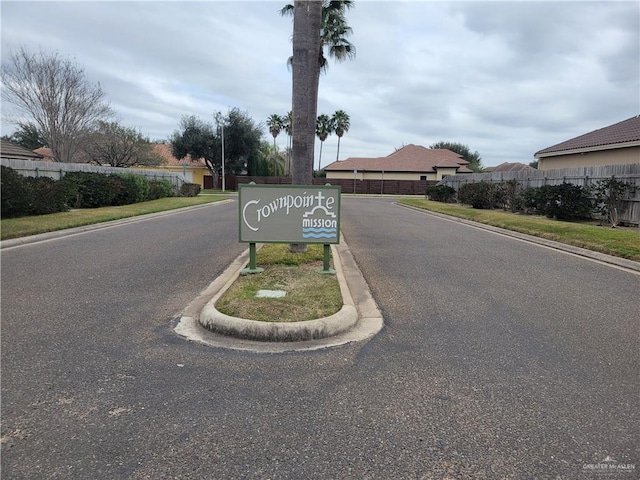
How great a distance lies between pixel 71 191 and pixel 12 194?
529 cm

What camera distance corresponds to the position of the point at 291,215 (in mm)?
7246

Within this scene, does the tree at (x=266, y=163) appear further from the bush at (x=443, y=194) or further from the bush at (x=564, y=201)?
the bush at (x=564, y=201)

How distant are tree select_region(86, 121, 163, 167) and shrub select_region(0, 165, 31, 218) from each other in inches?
794

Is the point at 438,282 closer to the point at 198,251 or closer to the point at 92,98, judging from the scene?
the point at 198,251

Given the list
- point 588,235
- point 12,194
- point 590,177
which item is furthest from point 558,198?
point 12,194

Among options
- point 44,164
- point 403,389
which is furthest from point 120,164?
point 403,389

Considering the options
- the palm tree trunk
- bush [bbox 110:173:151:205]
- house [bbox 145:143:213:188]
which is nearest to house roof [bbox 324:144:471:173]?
house [bbox 145:143:213:188]

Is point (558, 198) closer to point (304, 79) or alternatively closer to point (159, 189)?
point (304, 79)

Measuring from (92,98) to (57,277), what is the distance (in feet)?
89.4

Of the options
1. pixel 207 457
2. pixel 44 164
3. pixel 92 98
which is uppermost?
pixel 92 98

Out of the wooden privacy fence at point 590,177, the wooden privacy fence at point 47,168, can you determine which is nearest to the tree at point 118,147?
the wooden privacy fence at point 47,168

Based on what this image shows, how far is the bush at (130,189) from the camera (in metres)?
22.9

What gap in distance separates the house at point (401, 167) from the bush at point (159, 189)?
27.3 m

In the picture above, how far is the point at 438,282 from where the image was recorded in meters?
7.36
